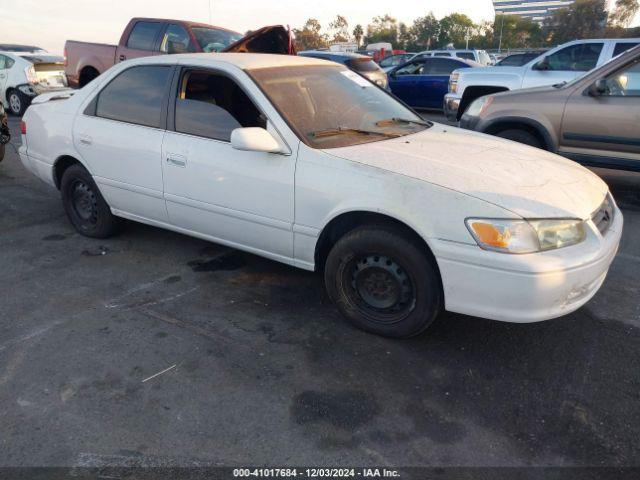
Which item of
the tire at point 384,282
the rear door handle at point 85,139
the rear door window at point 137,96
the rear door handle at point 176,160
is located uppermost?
the rear door window at point 137,96

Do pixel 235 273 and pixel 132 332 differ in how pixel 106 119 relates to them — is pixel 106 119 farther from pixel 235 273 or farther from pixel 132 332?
pixel 132 332

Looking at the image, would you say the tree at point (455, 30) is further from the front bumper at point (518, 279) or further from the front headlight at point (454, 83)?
the front bumper at point (518, 279)

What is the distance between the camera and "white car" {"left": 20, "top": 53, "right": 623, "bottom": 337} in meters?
2.61

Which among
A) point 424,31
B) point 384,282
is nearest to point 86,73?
point 384,282

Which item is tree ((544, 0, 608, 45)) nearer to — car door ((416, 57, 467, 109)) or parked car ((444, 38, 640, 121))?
car door ((416, 57, 467, 109))

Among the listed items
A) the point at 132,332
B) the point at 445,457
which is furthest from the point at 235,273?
the point at 445,457

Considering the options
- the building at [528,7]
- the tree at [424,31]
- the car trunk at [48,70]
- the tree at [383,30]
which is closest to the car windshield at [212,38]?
the car trunk at [48,70]

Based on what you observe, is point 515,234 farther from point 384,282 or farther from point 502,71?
point 502,71

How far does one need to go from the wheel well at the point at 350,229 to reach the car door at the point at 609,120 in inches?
152

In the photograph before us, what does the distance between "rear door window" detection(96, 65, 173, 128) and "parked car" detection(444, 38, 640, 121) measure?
20.4 ft

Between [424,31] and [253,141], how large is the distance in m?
93.8

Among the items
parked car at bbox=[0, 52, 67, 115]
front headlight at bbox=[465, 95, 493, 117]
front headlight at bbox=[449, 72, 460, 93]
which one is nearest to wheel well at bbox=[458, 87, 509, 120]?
front headlight at bbox=[449, 72, 460, 93]

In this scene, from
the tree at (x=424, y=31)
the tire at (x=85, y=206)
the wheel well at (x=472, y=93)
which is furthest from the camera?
the tree at (x=424, y=31)

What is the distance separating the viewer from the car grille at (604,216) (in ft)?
9.49
